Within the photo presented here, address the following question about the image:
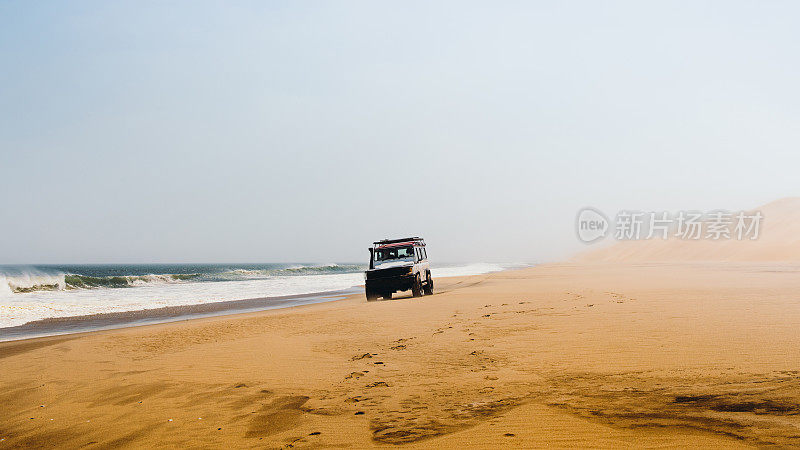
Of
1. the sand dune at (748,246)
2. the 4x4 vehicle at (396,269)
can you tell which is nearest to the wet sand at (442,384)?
the 4x4 vehicle at (396,269)

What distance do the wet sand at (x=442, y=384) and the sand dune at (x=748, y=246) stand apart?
1946 inches

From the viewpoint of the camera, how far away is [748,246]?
57812 millimetres

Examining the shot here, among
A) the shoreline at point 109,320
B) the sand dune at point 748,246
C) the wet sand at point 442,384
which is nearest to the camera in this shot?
the wet sand at point 442,384

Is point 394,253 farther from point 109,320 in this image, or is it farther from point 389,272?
point 109,320

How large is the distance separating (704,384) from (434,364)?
3.62m

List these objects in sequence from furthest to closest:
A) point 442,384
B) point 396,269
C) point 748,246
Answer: point 748,246 < point 396,269 < point 442,384

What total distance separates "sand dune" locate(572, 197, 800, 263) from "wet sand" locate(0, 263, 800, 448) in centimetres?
4944

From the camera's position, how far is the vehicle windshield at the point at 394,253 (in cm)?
2344

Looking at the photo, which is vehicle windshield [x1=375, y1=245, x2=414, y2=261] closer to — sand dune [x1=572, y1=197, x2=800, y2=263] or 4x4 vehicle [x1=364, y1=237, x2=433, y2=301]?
4x4 vehicle [x1=364, y1=237, x2=433, y2=301]

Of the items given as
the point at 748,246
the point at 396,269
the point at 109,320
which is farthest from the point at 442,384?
the point at 748,246

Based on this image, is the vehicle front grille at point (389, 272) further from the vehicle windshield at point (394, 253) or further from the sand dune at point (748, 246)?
the sand dune at point (748, 246)

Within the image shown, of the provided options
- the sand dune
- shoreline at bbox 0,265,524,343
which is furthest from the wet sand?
the sand dune

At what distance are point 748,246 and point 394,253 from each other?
5181cm

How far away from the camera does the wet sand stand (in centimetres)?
478
